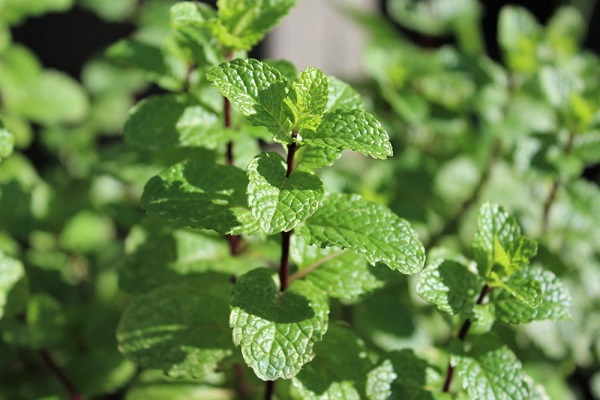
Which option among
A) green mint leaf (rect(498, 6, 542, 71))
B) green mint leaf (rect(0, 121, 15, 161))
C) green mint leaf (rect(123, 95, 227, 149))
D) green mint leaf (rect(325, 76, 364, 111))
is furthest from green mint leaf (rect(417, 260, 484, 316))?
green mint leaf (rect(498, 6, 542, 71))

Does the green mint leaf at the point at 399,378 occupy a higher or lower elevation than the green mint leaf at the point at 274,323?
lower

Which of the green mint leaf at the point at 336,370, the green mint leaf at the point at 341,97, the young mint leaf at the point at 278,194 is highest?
the green mint leaf at the point at 341,97

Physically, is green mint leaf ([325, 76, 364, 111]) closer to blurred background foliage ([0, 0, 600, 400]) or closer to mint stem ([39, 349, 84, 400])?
blurred background foliage ([0, 0, 600, 400])

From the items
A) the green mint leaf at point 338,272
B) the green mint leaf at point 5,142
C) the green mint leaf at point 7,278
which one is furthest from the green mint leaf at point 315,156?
the green mint leaf at point 7,278

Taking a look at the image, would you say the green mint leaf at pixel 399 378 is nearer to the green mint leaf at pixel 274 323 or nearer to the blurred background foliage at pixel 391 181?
the green mint leaf at pixel 274 323

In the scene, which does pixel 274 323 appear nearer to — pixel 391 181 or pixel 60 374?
pixel 60 374

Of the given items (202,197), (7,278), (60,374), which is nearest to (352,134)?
(202,197)

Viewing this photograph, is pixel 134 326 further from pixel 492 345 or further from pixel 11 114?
pixel 11 114

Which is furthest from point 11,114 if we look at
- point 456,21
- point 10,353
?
point 456,21
